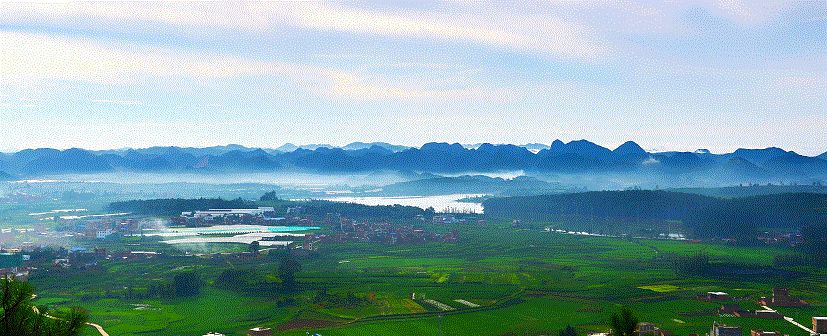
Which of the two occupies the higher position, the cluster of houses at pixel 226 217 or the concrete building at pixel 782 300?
the cluster of houses at pixel 226 217

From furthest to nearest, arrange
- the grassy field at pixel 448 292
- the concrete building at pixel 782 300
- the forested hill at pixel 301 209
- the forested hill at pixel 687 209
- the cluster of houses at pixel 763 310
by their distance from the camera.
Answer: the forested hill at pixel 301 209 < the forested hill at pixel 687 209 < the concrete building at pixel 782 300 < the grassy field at pixel 448 292 < the cluster of houses at pixel 763 310

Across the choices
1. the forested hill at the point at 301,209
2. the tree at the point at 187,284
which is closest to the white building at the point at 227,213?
the forested hill at the point at 301,209

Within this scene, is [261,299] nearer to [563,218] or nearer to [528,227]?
[528,227]

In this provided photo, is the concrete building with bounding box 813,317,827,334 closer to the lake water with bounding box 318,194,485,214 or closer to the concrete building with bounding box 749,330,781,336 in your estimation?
the concrete building with bounding box 749,330,781,336

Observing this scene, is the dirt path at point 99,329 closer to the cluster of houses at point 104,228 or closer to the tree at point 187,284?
the tree at point 187,284

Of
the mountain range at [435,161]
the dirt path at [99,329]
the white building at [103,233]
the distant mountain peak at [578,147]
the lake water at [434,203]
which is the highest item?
the distant mountain peak at [578,147]

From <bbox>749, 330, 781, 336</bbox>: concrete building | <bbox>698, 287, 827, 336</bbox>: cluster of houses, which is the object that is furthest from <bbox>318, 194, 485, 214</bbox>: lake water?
<bbox>749, 330, 781, 336</bbox>: concrete building

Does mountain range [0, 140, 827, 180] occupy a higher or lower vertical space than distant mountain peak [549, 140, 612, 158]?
lower

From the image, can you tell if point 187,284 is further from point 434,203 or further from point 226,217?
point 434,203
